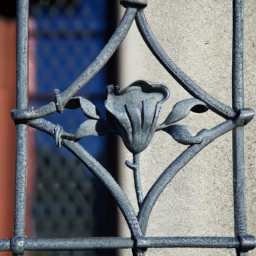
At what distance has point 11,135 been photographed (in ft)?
5.64

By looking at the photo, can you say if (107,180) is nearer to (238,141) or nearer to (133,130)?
(133,130)

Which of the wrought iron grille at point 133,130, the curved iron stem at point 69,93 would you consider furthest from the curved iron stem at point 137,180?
the curved iron stem at point 69,93

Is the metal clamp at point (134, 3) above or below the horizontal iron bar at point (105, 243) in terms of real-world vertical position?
above

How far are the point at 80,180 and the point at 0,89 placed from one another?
47cm

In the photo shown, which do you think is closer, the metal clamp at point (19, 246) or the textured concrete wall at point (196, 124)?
the metal clamp at point (19, 246)

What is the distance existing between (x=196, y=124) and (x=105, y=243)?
1.89 feet

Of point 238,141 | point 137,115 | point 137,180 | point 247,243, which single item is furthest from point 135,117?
point 247,243

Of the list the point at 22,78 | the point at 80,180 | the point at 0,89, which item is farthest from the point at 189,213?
the point at 0,89

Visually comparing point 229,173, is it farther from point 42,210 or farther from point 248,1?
point 42,210

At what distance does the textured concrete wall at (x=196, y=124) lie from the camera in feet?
4.68

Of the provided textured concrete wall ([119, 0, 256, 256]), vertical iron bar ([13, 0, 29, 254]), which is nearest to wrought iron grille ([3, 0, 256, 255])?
vertical iron bar ([13, 0, 29, 254])

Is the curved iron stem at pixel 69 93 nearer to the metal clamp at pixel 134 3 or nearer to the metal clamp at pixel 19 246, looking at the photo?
the metal clamp at pixel 134 3

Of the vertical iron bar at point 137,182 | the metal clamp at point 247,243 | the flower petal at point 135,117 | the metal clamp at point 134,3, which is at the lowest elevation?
the metal clamp at point 247,243

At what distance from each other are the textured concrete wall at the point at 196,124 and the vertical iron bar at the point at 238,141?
13.1 inches
